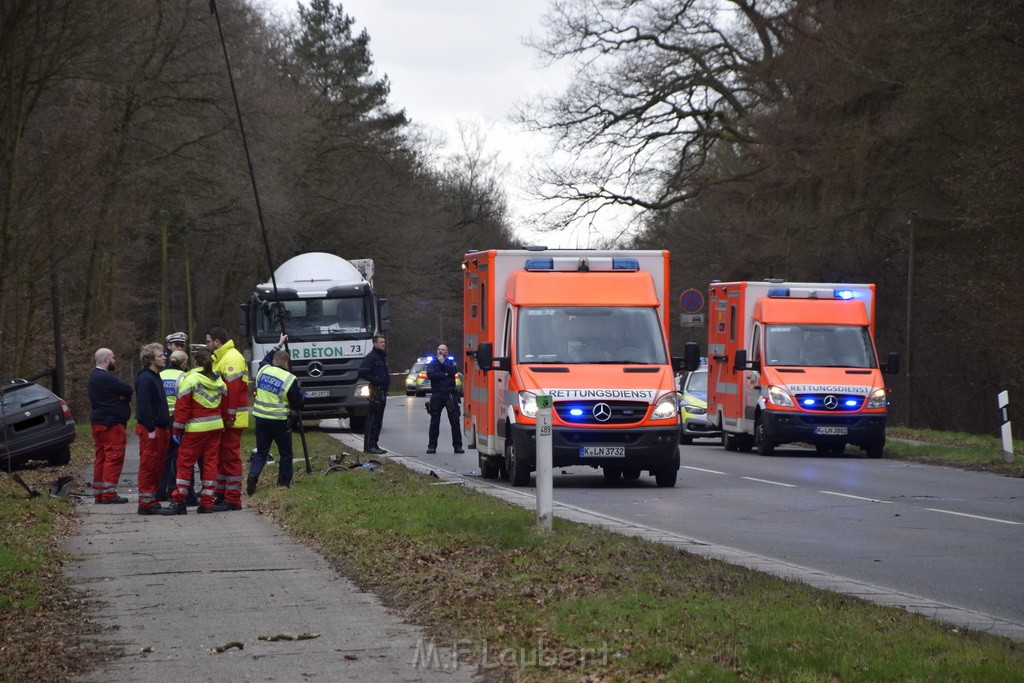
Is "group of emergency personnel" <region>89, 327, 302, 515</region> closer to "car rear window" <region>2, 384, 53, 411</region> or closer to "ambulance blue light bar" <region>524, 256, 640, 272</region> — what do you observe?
"ambulance blue light bar" <region>524, 256, 640, 272</region>

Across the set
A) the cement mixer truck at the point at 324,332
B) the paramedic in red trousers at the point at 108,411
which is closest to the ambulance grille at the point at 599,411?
the paramedic in red trousers at the point at 108,411

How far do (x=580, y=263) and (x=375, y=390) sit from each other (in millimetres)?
6063

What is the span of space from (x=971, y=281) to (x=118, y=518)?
Answer: 20.2 meters

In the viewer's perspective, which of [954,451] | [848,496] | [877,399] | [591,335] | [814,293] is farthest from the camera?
[814,293]

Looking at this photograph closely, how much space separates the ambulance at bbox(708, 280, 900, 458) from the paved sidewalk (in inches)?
537

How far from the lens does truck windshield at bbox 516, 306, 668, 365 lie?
62.0 feet

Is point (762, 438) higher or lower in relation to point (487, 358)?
lower

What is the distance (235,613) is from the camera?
9000 millimetres

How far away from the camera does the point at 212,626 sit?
28.1 ft

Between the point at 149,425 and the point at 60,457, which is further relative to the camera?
the point at 60,457

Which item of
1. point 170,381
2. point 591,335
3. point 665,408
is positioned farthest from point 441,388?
point 170,381

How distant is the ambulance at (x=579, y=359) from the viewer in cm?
1823

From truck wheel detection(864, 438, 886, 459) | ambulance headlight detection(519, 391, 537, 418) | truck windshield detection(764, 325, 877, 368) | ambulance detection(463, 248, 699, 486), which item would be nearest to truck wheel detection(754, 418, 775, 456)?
truck windshield detection(764, 325, 877, 368)

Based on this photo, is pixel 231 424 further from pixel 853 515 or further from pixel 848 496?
pixel 848 496
